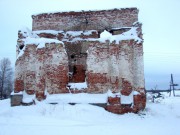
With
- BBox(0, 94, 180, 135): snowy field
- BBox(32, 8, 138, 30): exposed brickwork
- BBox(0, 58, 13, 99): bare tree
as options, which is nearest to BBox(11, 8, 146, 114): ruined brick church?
BBox(0, 94, 180, 135): snowy field

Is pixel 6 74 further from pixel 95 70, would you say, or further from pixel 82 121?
pixel 82 121

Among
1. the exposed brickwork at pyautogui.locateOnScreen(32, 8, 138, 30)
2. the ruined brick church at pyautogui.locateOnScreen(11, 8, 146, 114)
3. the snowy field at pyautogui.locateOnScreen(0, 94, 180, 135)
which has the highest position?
the exposed brickwork at pyautogui.locateOnScreen(32, 8, 138, 30)

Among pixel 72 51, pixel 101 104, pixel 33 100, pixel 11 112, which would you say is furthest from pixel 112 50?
pixel 11 112

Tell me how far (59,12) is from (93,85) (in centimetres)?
531

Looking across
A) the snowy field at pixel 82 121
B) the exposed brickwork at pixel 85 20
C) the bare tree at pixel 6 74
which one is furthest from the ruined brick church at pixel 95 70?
the bare tree at pixel 6 74

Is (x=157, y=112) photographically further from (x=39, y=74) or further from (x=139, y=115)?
(x=39, y=74)

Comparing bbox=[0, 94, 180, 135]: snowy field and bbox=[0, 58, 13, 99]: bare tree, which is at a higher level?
bbox=[0, 58, 13, 99]: bare tree

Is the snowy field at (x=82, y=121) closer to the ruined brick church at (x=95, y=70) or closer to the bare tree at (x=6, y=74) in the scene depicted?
the ruined brick church at (x=95, y=70)

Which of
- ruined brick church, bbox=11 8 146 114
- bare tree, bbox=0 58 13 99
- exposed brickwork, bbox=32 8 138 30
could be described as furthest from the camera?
bare tree, bbox=0 58 13 99

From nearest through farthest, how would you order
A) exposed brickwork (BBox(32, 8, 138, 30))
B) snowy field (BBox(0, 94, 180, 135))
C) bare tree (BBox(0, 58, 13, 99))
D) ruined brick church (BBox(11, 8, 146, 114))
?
1. snowy field (BBox(0, 94, 180, 135))
2. ruined brick church (BBox(11, 8, 146, 114))
3. exposed brickwork (BBox(32, 8, 138, 30))
4. bare tree (BBox(0, 58, 13, 99))

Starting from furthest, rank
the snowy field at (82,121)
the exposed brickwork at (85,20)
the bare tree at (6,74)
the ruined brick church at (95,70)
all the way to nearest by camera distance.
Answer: the bare tree at (6,74), the exposed brickwork at (85,20), the ruined brick church at (95,70), the snowy field at (82,121)

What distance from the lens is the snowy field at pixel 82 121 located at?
21.5 feet

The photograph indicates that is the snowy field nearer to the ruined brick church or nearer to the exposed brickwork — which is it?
the ruined brick church

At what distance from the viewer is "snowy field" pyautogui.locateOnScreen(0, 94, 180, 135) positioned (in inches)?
258
